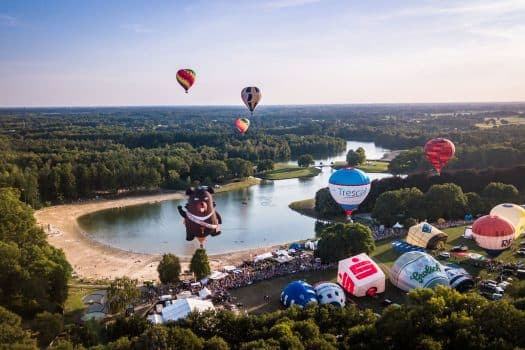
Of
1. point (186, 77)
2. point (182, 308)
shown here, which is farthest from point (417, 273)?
point (186, 77)

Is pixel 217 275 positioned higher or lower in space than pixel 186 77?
lower

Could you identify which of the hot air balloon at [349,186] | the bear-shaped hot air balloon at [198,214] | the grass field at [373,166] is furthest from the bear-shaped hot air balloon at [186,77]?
the grass field at [373,166]

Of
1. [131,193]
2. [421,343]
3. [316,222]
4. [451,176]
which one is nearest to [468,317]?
[421,343]

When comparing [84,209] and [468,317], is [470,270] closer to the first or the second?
[468,317]

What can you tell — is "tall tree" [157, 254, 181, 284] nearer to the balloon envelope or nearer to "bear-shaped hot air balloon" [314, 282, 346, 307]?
"bear-shaped hot air balloon" [314, 282, 346, 307]

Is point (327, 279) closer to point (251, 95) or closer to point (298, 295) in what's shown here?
point (298, 295)

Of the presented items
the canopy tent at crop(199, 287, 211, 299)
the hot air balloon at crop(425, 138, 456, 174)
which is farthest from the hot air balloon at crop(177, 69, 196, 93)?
the hot air balloon at crop(425, 138, 456, 174)

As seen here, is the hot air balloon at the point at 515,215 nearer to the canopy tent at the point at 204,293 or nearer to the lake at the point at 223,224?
the lake at the point at 223,224
